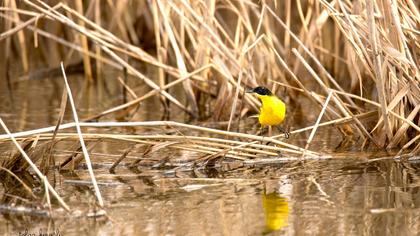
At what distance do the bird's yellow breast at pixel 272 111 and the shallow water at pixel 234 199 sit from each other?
27cm

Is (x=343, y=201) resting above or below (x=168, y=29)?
below

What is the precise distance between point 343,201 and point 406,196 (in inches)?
12.9

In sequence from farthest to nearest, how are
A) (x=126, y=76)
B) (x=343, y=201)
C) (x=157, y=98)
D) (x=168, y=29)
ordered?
(x=126, y=76) < (x=157, y=98) < (x=168, y=29) < (x=343, y=201)

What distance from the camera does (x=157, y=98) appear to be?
756 centimetres

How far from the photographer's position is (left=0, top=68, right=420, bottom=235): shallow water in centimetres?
372

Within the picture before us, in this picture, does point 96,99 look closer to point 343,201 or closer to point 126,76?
point 126,76

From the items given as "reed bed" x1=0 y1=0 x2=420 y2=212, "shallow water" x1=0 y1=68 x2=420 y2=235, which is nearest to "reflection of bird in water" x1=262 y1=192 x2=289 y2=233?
"shallow water" x1=0 y1=68 x2=420 y2=235

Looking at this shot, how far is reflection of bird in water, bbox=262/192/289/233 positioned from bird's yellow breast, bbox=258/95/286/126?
2.51ft

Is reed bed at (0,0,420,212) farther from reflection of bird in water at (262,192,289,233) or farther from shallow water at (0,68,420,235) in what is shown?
reflection of bird in water at (262,192,289,233)

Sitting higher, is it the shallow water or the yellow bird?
the yellow bird

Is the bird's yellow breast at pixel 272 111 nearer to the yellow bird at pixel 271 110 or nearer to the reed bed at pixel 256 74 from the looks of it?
the yellow bird at pixel 271 110

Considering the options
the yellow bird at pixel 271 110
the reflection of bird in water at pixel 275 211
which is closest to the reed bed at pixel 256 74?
the yellow bird at pixel 271 110

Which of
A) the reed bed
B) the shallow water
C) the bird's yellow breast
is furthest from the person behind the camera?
the bird's yellow breast

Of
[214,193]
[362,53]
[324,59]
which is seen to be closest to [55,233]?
[214,193]
